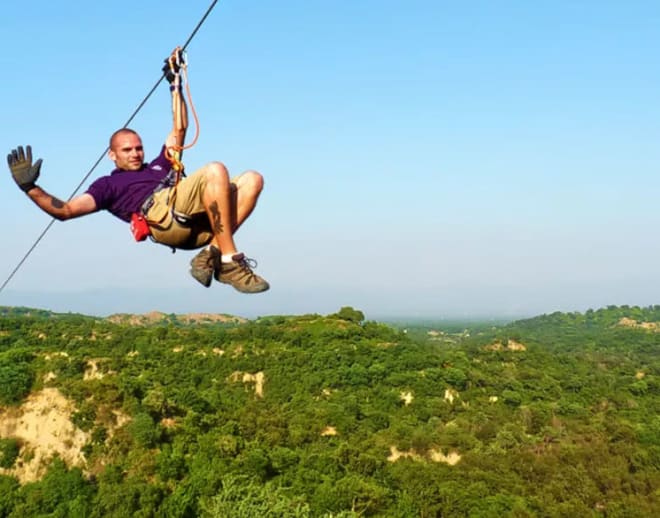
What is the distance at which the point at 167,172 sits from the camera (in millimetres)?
6621

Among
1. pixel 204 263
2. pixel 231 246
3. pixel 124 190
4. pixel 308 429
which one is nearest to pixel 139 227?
pixel 124 190

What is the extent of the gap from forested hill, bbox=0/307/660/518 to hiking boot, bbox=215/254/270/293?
3167 cm

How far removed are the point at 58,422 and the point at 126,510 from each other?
39.6 feet

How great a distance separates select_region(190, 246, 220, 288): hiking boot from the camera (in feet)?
21.1

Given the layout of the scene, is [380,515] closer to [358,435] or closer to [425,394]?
[358,435]

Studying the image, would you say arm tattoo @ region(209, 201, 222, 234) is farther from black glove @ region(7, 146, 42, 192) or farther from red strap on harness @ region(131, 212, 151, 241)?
black glove @ region(7, 146, 42, 192)

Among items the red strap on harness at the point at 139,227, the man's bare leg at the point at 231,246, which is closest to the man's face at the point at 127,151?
the red strap on harness at the point at 139,227

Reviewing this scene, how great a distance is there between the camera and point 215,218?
6188mm

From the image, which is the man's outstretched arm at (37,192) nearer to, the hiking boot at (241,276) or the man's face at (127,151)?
the man's face at (127,151)

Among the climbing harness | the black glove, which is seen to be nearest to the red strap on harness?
the climbing harness

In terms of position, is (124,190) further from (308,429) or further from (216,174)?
(308,429)

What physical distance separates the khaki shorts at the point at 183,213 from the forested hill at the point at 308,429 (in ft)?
105

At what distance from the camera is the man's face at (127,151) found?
6.41 m

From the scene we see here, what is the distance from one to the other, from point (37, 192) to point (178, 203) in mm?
1476
